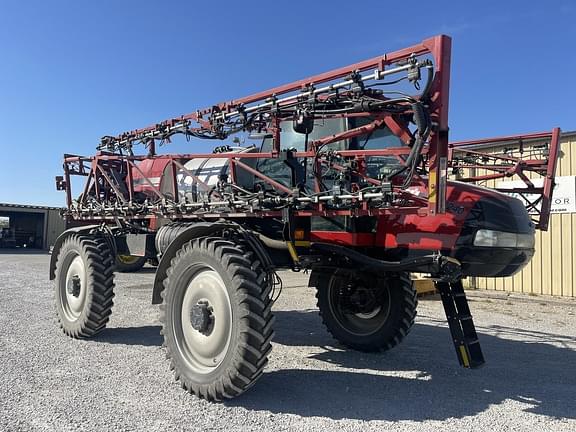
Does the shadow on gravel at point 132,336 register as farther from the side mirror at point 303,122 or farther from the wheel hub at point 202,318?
the side mirror at point 303,122

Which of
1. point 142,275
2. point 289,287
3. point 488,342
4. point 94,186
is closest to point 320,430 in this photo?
point 488,342

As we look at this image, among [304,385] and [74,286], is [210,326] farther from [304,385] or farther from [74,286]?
[74,286]

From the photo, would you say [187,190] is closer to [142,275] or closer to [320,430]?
[320,430]

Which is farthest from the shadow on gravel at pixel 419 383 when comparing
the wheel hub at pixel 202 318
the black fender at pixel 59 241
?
the black fender at pixel 59 241

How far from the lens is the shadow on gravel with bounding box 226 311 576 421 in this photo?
414 centimetres

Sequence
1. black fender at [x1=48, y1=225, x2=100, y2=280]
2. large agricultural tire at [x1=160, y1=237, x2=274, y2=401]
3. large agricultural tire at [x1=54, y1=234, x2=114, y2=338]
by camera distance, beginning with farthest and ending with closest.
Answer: black fender at [x1=48, y1=225, x2=100, y2=280], large agricultural tire at [x1=54, y1=234, x2=114, y2=338], large agricultural tire at [x1=160, y1=237, x2=274, y2=401]

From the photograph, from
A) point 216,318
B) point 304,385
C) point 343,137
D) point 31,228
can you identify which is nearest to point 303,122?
point 343,137

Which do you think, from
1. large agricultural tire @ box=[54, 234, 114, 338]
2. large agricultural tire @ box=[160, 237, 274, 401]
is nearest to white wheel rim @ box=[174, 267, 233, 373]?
large agricultural tire @ box=[160, 237, 274, 401]

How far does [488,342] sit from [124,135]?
19.8 feet

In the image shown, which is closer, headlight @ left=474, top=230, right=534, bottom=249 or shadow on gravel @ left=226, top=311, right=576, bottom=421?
shadow on gravel @ left=226, top=311, right=576, bottom=421

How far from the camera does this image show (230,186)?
5406mm

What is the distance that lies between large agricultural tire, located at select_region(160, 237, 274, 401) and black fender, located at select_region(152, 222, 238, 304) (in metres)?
0.12

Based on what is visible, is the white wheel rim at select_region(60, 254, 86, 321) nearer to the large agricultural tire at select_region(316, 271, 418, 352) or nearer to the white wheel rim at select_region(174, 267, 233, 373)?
the white wheel rim at select_region(174, 267, 233, 373)

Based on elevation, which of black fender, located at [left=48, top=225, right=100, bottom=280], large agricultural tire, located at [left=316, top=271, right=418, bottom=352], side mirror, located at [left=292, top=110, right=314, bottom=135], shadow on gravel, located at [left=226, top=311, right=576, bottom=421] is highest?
side mirror, located at [left=292, top=110, right=314, bottom=135]
